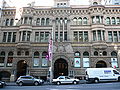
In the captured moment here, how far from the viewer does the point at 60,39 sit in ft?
106

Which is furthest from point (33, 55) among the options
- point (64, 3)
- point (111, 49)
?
point (111, 49)

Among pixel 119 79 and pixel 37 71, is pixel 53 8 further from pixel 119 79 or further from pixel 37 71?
pixel 119 79

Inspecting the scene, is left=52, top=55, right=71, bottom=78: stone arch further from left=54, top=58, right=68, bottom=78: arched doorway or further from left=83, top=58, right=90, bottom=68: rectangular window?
left=83, top=58, right=90, bottom=68: rectangular window

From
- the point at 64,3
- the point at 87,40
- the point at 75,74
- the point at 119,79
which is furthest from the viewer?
the point at 64,3

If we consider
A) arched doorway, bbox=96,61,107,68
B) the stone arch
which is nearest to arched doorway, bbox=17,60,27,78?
the stone arch

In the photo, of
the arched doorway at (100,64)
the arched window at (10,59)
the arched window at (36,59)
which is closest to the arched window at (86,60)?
the arched doorway at (100,64)

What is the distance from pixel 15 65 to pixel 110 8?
2814 cm

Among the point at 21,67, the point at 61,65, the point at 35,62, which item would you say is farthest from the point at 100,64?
the point at 21,67

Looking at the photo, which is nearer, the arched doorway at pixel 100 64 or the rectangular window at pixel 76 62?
the rectangular window at pixel 76 62

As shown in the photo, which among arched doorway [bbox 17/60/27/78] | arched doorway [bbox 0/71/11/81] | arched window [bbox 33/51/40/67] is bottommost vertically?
arched doorway [bbox 0/71/11/81]

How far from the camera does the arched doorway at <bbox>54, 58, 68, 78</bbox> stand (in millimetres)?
31423

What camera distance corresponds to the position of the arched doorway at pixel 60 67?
103 feet

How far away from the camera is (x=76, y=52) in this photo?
103ft

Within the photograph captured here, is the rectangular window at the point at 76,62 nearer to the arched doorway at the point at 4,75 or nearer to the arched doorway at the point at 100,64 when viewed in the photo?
the arched doorway at the point at 100,64
